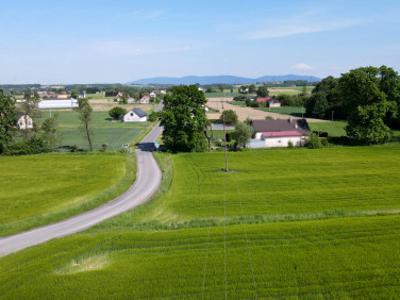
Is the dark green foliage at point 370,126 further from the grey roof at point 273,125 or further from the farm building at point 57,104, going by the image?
the farm building at point 57,104

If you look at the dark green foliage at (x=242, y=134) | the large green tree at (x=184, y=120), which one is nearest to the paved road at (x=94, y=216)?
the large green tree at (x=184, y=120)

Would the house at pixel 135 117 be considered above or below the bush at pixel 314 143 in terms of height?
above

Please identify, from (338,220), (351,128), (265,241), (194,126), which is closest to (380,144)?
(351,128)

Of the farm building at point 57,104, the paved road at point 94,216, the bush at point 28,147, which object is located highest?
the farm building at point 57,104

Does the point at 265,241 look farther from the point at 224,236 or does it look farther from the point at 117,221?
the point at 117,221

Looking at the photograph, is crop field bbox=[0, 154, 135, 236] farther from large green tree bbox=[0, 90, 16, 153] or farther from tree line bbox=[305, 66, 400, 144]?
tree line bbox=[305, 66, 400, 144]

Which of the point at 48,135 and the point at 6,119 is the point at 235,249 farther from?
the point at 6,119

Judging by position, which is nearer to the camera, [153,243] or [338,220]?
[153,243]

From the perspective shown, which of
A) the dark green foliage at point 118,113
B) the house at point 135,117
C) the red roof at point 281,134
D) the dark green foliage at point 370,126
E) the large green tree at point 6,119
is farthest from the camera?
the dark green foliage at point 118,113
